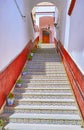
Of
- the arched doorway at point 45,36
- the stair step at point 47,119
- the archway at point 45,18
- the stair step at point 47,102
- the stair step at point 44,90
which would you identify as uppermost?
the archway at point 45,18

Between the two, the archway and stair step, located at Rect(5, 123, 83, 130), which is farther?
the archway

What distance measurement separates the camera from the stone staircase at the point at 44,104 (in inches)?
165

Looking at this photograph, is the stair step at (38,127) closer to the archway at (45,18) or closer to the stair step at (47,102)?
the stair step at (47,102)

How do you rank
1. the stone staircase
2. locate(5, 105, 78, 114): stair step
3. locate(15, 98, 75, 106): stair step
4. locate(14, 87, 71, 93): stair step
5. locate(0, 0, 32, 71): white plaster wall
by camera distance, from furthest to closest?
locate(14, 87, 71, 93): stair step → locate(15, 98, 75, 106): stair step → locate(5, 105, 78, 114): stair step → locate(0, 0, 32, 71): white plaster wall → the stone staircase

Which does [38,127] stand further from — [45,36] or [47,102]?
[45,36]

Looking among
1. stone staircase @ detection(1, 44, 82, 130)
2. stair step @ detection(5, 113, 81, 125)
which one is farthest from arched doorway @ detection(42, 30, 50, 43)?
stair step @ detection(5, 113, 81, 125)

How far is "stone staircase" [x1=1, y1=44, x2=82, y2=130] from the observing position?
13.7ft

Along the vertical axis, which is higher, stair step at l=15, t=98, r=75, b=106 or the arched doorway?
stair step at l=15, t=98, r=75, b=106

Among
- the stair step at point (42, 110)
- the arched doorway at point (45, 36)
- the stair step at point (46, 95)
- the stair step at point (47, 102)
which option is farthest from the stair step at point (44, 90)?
the arched doorway at point (45, 36)

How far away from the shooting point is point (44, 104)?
4.83 meters

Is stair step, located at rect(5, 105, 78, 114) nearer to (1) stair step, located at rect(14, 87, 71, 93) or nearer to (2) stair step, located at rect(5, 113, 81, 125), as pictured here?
(2) stair step, located at rect(5, 113, 81, 125)

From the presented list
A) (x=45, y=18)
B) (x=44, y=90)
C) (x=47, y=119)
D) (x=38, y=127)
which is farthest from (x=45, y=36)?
(x=38, y=127)

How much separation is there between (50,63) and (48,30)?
12880mm

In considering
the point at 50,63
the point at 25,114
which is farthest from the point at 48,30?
the point at 25,114
